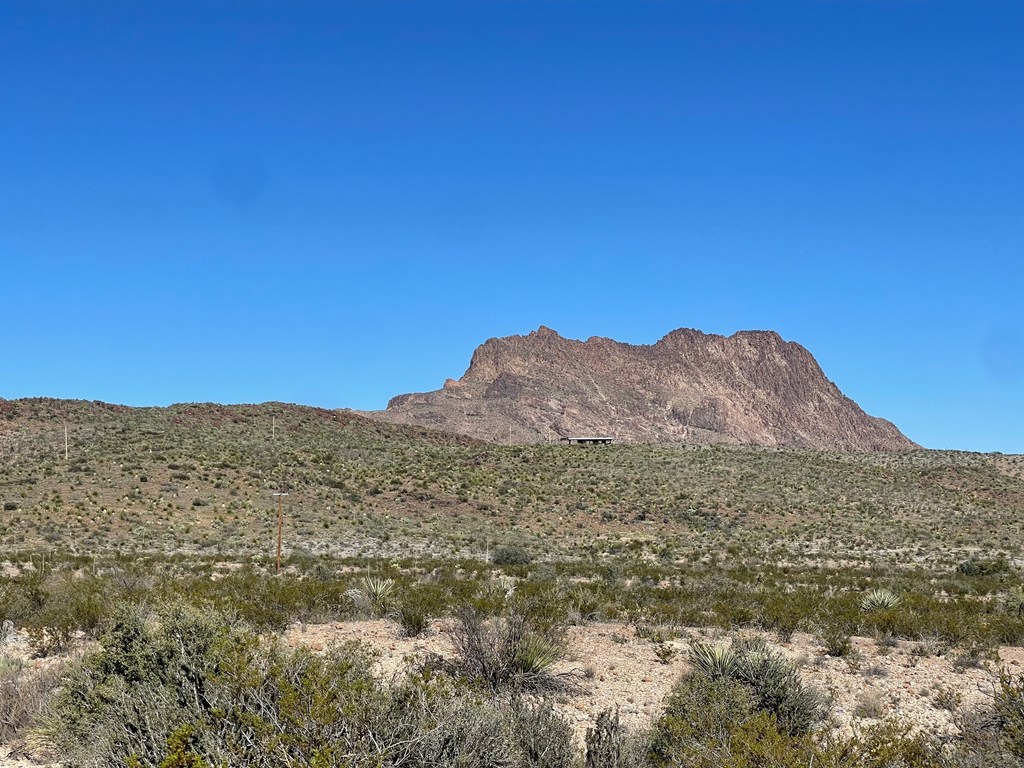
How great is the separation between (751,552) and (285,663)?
32949 millimetres

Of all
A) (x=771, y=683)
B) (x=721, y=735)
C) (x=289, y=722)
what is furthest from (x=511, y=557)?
(x=289, y=722)

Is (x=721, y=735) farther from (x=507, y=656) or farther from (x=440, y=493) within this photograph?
(x=440, y=493)

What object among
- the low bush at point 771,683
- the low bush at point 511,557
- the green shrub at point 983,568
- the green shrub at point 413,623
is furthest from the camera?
the low bush at point 511,557

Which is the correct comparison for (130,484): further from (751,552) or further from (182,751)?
(182,751)

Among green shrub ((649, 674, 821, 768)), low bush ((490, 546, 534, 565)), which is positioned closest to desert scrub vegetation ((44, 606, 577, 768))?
green shrub ((649, 674, 821, 768))

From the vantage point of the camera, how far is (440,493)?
51.9 meters

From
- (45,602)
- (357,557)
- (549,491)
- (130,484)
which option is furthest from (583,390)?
(45,602)

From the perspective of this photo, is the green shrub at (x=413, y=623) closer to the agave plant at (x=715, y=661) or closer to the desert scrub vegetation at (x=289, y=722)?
the agave plant at (x=715, y=661)

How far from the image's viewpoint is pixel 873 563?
3250 cm

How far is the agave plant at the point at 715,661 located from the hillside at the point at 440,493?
24961 millimetres

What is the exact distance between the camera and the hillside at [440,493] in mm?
37781

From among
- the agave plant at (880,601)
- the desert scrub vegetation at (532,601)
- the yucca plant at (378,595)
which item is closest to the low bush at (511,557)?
the desert scrub vegetation at (532,601)

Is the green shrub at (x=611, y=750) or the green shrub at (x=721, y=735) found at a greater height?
the green shrub at (x=721, y=735)

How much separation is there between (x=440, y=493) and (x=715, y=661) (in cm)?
4249
